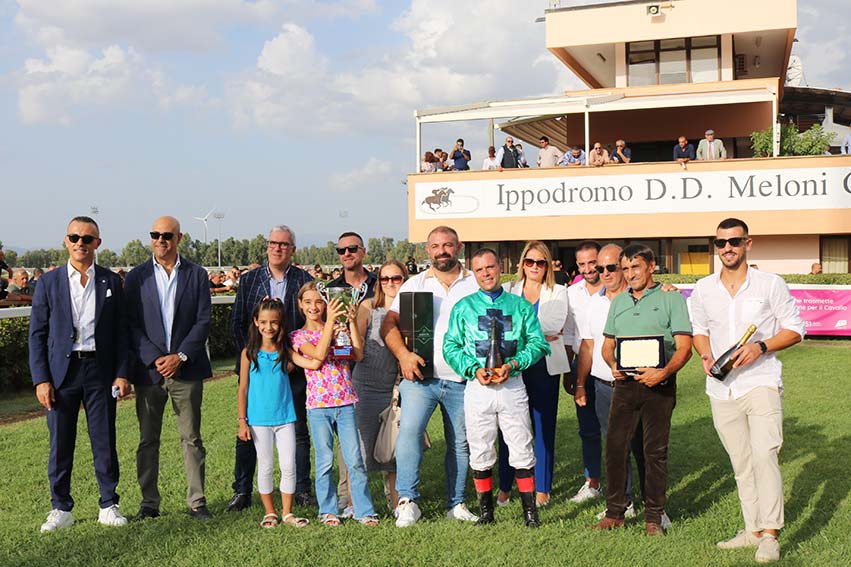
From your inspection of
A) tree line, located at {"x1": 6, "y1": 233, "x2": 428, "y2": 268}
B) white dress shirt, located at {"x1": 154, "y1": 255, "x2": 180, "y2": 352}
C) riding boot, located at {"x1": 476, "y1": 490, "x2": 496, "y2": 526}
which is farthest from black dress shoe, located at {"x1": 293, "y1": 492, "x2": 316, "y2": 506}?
tree line, located at {"x1": 6, "y1": 233, "x2": 428, "y2": 268}

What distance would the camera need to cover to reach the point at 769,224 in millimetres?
Result: 22578

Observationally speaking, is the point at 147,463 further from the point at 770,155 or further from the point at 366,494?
the point at 770,155

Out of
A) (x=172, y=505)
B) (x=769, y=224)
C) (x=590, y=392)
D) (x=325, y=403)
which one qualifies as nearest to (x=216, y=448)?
(x=172, y=505)

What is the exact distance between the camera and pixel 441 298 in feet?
20.6

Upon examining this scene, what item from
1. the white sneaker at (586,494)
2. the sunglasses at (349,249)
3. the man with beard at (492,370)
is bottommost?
the white sneaker at (586,494)

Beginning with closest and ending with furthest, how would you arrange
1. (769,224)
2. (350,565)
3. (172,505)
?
(350,565)
(172,505)
(769,224)

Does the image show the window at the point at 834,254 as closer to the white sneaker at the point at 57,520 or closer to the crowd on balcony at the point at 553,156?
the crowd on balcony at the point at 553,156

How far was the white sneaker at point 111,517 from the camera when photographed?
19.9 ft

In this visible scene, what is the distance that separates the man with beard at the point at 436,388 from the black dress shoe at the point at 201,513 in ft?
4.54

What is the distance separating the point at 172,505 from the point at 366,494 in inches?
68.0

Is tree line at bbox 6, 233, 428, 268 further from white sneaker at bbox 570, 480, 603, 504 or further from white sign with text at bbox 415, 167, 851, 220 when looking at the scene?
white sneaker at bbox 570, 480, 603, 504

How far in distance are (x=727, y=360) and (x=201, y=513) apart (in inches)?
149

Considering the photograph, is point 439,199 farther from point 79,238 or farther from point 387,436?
point 79,238

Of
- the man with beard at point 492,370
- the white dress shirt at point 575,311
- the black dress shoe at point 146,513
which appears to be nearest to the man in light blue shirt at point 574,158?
the white dress shirt at point 575,311
